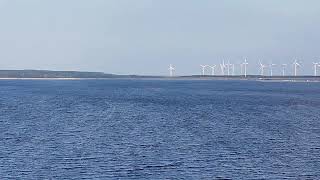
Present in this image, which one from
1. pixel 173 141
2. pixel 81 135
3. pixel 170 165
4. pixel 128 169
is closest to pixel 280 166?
pixel 170 165

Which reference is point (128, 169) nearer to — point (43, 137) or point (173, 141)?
point (173, 141)

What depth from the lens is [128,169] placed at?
3834 centimetres

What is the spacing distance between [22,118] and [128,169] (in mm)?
41678

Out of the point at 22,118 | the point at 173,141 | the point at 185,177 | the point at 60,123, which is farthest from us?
the point at 22,118

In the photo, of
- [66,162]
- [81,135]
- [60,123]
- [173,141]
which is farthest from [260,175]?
[60,123]

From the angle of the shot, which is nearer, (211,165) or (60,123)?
(211,165)

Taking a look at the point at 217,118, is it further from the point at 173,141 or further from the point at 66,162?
the point at 66,162

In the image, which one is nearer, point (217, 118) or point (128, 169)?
point (128, 169)

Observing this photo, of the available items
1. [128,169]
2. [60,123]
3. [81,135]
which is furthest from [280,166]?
[60,123]

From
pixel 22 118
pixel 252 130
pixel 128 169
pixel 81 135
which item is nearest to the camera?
pixel 128 169

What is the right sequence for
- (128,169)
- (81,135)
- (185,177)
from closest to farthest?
(185,177) → (128,169) → (81,135)

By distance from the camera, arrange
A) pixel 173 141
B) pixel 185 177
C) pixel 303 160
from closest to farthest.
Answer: pixel 185 177
pixel 303 160
pixel 173 141

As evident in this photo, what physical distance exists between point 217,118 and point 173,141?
2658cm

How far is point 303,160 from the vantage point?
42562 millimetres
